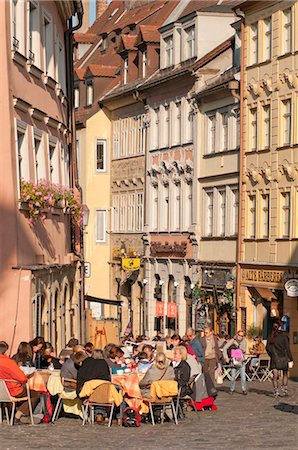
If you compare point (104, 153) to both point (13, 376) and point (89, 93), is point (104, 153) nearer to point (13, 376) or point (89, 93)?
point (89, 93)

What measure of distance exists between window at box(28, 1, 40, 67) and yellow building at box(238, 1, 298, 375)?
14990 mm

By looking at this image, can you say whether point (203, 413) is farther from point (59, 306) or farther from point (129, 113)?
point (129, 113)

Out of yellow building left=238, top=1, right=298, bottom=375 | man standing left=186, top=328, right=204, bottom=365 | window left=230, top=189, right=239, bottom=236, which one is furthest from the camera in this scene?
window left=230, top=189, right=239, bottom=236

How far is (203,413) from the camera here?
26422 millimetres

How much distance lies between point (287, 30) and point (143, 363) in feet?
68.3

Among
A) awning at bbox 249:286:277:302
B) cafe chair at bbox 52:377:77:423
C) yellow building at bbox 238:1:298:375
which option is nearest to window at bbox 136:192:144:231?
yellow building at bbox 238:1:298:375

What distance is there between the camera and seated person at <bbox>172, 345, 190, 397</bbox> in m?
24.8

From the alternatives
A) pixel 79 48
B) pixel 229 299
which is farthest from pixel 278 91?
pixel 79 48

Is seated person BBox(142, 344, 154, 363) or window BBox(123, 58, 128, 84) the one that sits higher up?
window BBox(123, 58, 128, 84)

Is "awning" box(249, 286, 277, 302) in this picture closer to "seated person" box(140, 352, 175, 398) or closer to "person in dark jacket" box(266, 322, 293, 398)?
"person in dark jacket" box(266, 322, 293, 398)

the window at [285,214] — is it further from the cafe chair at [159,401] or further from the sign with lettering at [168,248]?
the cafe chair at [159,401]

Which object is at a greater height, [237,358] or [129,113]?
[129,113]

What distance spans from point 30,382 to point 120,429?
1.48 metres

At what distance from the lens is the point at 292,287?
142 feet
